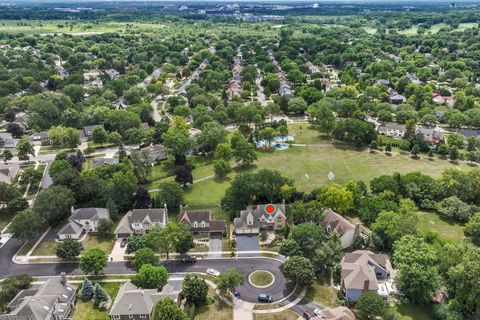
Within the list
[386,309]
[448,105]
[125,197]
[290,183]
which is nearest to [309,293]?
[386,309]

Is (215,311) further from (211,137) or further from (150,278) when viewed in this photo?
(211,137)

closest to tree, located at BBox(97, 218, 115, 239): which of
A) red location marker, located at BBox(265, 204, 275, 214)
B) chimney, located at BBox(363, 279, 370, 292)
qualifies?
red location marker, located at BBox(265, 204, 275, 214)

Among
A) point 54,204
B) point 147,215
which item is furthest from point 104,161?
point 147,215

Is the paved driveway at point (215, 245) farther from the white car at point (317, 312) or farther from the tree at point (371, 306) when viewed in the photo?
the tree at point (371, 306)

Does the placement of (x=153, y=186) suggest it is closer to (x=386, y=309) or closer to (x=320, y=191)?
(x=320, y=191)

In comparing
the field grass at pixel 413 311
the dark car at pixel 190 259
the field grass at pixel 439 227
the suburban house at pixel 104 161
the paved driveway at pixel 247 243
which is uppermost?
the suburban house at pixel 104 161

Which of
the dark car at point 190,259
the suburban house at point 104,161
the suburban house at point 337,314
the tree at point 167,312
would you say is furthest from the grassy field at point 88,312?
the suburban house at point 104,161

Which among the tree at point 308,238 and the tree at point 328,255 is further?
the tree at point 308,238
